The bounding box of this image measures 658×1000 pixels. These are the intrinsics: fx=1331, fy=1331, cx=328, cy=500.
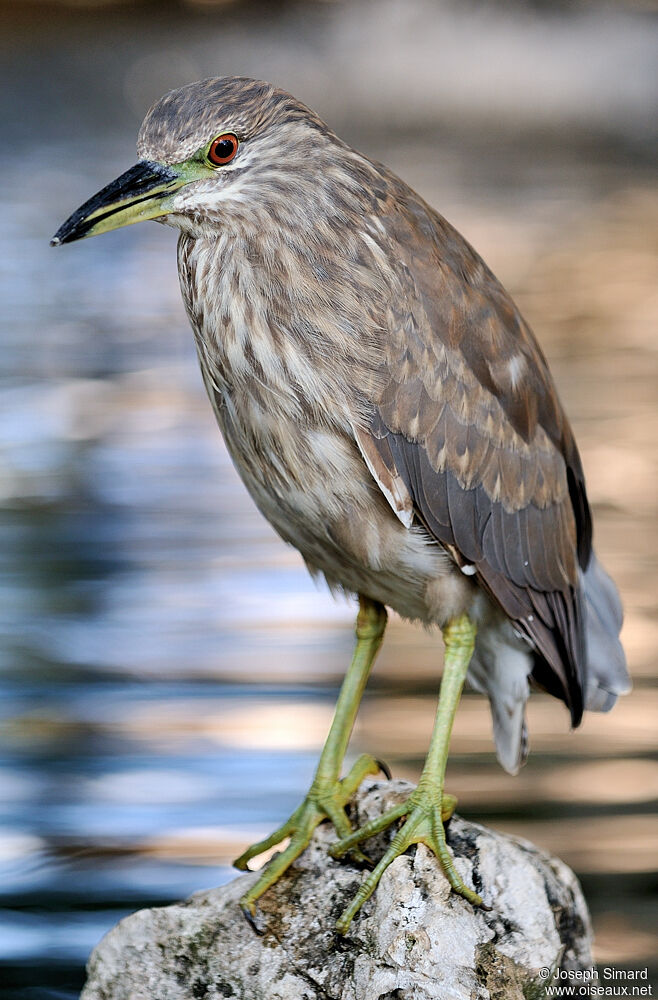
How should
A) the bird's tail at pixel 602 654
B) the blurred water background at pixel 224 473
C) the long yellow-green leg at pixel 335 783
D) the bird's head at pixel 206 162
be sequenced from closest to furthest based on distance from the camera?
the bird's head at pixel 206 162, the long yellow-green leg at pixel 335 783, the bird's tail at pixel 602 654, the blurred water background at pixel 224 473

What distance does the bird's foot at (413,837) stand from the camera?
1973 millimetres

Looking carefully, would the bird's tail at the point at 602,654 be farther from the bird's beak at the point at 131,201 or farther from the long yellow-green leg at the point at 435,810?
the bird's beak at the point at 131,201

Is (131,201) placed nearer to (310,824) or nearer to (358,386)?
(358,386)

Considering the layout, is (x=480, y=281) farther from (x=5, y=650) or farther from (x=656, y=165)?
(x=656, y=165)

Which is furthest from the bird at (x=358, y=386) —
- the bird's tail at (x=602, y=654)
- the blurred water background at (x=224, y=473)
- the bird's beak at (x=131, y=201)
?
the blurred water background at (x=224, y=473)

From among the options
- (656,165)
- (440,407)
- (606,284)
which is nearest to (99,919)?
(440,407)

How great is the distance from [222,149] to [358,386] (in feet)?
1.27

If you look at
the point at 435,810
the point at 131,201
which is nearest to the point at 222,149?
the point at 131,201

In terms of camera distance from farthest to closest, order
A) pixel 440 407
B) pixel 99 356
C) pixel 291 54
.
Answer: pixel 291 54, pixel 99 356, pixel 440 407

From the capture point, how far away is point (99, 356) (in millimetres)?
6047

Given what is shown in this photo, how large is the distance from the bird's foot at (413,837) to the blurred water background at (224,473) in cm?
88

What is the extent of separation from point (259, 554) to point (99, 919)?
1.87m

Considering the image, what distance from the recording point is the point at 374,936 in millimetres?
1933

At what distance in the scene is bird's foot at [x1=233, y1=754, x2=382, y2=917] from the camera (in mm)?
2072
